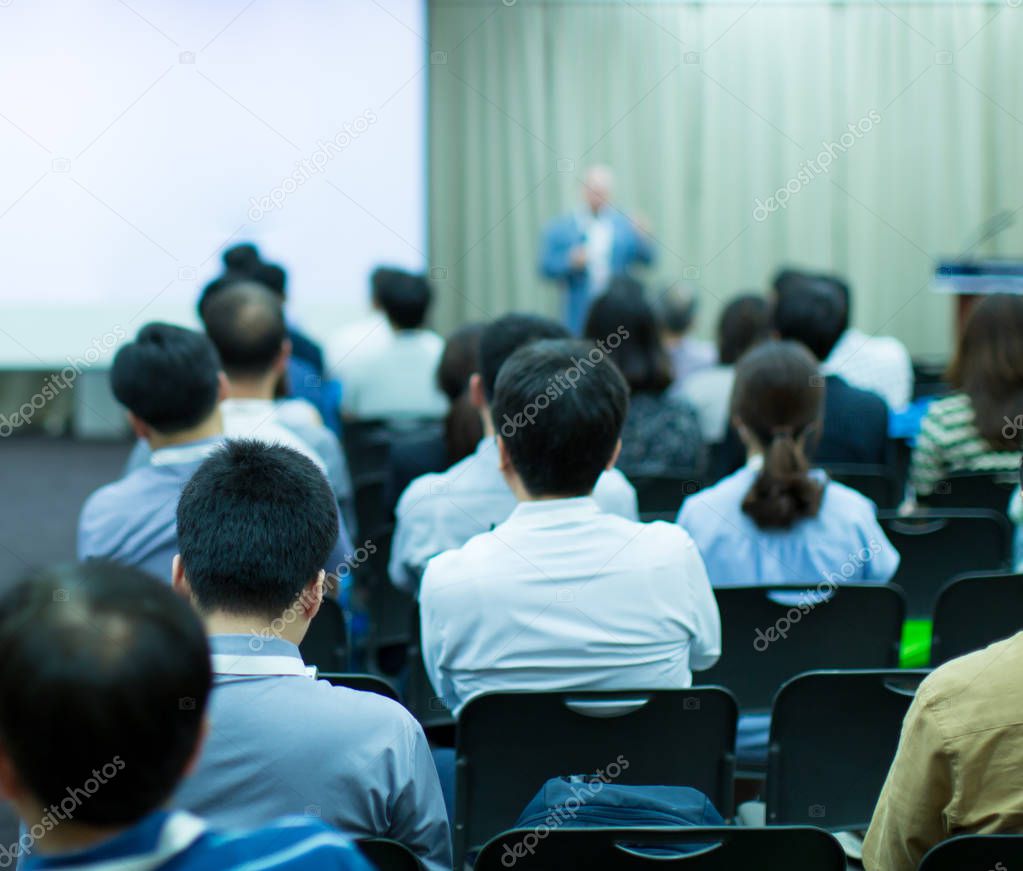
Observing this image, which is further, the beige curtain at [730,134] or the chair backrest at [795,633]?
the beige curtain at [730,134]

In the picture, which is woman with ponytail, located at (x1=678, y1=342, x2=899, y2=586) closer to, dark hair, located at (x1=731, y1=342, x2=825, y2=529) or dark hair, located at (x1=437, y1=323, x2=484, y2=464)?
dark hair, located at (x1=731, y1=342, x2=825, y2=529)

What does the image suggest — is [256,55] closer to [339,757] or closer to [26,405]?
[26,405]

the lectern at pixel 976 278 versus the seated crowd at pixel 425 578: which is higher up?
the lectern at pixel 976 278

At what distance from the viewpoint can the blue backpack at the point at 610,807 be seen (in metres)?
1.43

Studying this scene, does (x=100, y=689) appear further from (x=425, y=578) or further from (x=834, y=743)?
(x=834, y=743)

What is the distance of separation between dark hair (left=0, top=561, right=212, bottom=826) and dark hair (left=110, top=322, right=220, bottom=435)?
1.66 m

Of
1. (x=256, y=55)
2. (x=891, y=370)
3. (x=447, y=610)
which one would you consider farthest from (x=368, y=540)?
(x=256, y=55)

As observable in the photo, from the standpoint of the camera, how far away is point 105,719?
0.84 m

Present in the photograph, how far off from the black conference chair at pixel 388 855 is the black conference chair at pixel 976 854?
0.55 metres

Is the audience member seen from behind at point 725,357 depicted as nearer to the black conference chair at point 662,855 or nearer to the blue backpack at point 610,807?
the blue backpack at point 610,807

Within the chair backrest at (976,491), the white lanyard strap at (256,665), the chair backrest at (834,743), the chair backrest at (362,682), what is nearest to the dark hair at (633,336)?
the chair backrest at (976,491)

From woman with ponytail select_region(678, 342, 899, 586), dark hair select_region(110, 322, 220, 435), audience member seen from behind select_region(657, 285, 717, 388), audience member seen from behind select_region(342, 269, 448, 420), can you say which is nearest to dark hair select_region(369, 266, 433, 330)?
audience member seen from behind select_region(342, 269, 448, 420)

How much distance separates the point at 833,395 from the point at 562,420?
1.92 m

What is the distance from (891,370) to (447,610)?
3.08 m
